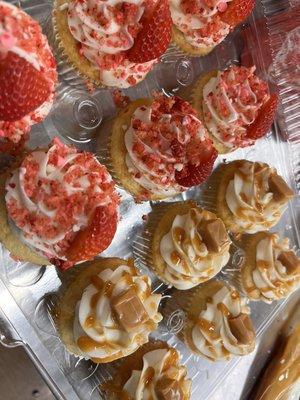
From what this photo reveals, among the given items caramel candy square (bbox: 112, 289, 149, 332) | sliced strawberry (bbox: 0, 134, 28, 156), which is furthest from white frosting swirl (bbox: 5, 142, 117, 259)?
caramel candy square (bbox: 112, 289, 149, 332)

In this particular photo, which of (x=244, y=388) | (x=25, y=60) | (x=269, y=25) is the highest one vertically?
(x=25, y=60)

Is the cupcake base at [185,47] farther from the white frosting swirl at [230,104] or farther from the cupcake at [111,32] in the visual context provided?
the cupcake at [111,32]

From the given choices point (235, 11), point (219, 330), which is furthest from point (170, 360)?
point (235, 11)

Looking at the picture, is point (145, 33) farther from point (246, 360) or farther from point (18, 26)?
point (246, 360)

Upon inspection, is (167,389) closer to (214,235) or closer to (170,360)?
(170,360)

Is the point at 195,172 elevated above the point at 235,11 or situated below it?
below

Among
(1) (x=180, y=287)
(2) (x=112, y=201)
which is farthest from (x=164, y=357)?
(2) (x=112, y=201)
